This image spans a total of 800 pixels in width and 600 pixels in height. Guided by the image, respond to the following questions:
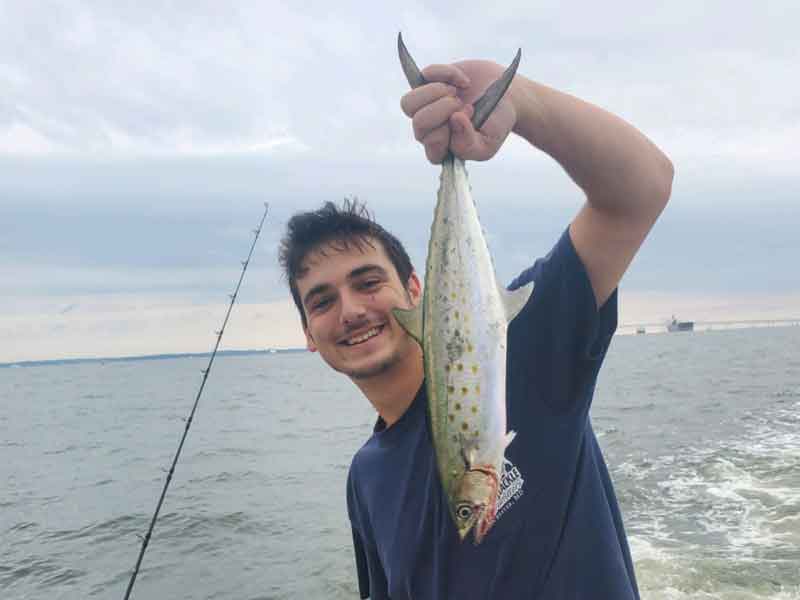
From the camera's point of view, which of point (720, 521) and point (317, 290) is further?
point (720, 521)

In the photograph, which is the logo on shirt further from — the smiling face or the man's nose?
the man's nose

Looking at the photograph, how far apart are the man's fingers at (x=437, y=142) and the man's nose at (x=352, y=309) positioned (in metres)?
0.72

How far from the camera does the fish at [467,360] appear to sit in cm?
218

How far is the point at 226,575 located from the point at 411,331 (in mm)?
8683

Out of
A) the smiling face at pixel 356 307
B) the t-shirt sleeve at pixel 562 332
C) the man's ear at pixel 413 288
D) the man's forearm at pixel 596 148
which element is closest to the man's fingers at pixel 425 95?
the man's forearm at pixel 596 148

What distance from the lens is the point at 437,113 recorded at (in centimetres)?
213

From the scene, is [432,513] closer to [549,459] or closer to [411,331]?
[549,459]

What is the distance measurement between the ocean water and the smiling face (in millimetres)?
5684

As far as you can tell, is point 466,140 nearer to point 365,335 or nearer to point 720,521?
point 365,335

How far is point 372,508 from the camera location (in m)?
2.80

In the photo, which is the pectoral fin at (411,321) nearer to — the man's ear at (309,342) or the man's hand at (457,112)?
the man's hand at (457,112)

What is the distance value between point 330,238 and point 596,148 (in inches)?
48.7

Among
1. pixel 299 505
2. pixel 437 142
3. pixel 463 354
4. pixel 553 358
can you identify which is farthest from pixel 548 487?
pixel 299 505

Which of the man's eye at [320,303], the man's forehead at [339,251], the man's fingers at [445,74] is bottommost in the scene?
the man's eye at [320,303]
